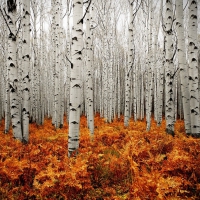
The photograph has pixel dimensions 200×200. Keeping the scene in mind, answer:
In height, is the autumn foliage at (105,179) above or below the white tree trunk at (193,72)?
below

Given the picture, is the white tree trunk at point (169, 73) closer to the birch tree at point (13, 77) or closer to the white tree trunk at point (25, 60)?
the white tree trunk at point (25, 60)

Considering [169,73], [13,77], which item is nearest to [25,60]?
[13,77]

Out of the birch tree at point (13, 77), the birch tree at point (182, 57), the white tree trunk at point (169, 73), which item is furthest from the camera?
the white tree trunk at point (169, 73)

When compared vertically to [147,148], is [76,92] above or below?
above

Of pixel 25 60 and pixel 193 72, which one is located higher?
pixel 25 60

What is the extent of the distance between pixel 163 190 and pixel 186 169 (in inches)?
31.9

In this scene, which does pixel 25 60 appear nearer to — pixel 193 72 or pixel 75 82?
pixel 75 82

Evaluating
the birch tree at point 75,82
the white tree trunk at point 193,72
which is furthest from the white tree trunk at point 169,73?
the birch tree at point 75,82

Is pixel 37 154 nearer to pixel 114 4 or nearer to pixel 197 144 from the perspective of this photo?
pixel 197 144

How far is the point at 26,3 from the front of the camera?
5.99 meters

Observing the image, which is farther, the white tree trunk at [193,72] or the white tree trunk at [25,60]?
the white tree trunk at [25,60]

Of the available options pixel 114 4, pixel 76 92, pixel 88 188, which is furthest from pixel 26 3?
pixel 114 4

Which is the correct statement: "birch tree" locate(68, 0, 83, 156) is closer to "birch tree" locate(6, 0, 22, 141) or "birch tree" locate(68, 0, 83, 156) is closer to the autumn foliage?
the autumn foliage

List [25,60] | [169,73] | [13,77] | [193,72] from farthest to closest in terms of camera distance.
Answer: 1. [169,73]
2. [25,60]
3. [193,72]
4. [13,77]
